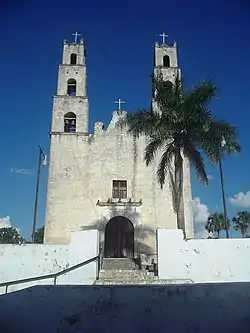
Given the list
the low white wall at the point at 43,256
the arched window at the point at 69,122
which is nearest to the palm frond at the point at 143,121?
the low white wall at the point at 43,256

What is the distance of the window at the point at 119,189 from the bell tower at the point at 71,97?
4.11 m

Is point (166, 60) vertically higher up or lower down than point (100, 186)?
higher up

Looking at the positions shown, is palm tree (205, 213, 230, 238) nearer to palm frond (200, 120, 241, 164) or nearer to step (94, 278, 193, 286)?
palm frond (200, 120, 241, 164)

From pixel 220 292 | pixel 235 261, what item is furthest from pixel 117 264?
pixel 220 292

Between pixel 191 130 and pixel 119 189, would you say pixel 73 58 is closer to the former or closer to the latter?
pixel 119 189

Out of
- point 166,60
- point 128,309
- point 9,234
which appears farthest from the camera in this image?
point 9,234

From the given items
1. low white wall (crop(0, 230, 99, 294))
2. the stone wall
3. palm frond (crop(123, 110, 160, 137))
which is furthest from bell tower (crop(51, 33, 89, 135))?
low white wall (crop(0, 230, 99, 294))

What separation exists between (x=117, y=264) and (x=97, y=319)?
1104 centimetres

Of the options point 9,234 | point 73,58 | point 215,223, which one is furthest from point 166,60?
point 9,234

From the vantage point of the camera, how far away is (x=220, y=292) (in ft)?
19.3

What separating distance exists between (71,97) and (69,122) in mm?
1739

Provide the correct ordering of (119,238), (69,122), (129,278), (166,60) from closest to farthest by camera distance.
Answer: (129,278)
(119,238)
(69,122)
(166,60)

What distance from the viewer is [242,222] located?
5159cm

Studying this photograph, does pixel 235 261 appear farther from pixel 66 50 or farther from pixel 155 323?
pixel 66 50
